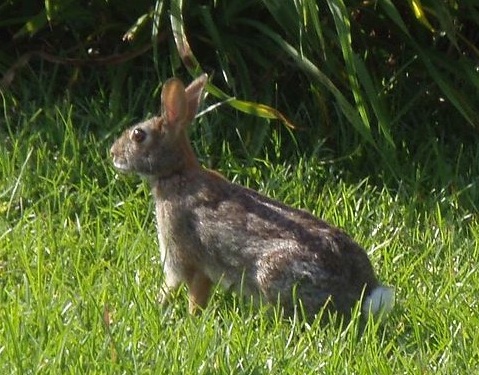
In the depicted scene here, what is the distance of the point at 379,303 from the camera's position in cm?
406

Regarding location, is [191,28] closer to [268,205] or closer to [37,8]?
Result: [37,8]

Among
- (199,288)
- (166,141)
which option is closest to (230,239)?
(199,288)

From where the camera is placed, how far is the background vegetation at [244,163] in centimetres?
382

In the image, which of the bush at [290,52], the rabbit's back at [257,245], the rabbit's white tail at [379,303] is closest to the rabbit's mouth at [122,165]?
the rabbit's back at [257,245]

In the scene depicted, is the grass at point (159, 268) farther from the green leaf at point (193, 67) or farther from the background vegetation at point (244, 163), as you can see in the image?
the green leaf at point (193, 67)

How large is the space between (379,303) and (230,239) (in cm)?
53

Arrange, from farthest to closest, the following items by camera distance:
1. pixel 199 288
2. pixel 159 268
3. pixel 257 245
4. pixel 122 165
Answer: pixel 122 165, pixel 159 268, pixel 199 288, pixel 257 245

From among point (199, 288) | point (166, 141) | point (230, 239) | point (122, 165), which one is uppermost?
point (166, 141)

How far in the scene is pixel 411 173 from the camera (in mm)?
5312

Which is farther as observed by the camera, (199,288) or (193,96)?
(193,96)

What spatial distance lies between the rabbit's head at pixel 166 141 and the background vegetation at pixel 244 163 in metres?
0.27

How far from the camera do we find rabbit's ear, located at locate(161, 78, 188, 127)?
4402mm

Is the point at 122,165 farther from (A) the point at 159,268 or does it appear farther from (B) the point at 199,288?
(B) the point at 199,288

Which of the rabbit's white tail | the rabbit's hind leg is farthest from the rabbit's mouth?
the rabbit's white tail
